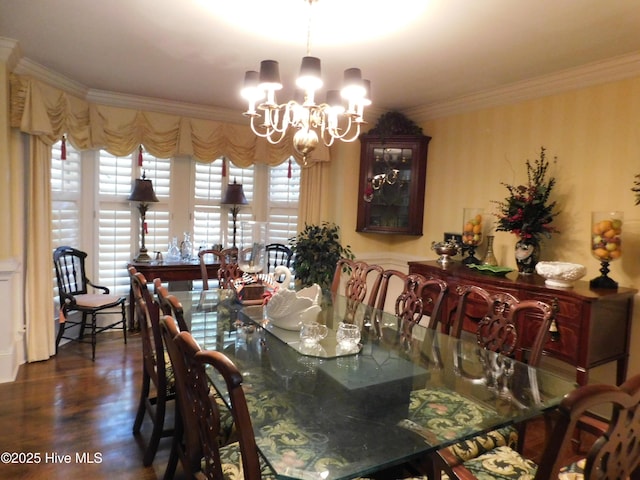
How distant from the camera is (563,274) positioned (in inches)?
102

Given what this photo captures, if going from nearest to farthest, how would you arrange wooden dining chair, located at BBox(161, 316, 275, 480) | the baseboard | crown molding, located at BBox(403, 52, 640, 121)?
wooden dining chair, located at BBox(161, 316, 275, 480) → crown molding, located at BBox(403, 52, 640, 121) → the baseboard

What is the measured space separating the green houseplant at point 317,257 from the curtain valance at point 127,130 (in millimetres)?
892

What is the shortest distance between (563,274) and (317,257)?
2.18 metres

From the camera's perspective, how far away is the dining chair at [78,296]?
3576mm

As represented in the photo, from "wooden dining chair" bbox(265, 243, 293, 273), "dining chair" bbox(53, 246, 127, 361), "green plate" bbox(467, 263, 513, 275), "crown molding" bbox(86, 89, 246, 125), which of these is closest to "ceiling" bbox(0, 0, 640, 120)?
"crown molding" bbox(86, 89, 246, 125)

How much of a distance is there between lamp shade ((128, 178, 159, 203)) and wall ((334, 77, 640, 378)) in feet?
6.50

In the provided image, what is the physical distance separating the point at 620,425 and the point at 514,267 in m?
2.63

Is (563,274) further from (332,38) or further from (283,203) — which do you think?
(283,203)

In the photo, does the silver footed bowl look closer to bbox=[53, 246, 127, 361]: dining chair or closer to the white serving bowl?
the white serving bowl

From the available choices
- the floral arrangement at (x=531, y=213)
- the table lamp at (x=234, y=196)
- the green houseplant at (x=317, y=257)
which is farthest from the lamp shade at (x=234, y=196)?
the floral arrangement at (x=531, y=213)

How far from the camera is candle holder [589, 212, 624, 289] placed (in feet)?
8.40

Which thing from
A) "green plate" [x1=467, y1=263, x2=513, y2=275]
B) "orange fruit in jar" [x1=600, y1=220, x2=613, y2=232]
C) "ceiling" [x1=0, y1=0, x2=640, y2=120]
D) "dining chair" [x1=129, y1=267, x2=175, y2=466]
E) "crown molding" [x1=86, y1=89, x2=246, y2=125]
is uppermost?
"ceiling" [x1=0, y1=0, x2=640, y2=120]

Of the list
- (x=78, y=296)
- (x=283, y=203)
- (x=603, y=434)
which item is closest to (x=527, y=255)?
(x=603, y=434)

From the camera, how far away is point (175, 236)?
180 inches
